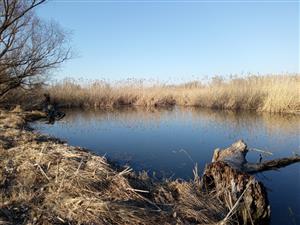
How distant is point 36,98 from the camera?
817 inches

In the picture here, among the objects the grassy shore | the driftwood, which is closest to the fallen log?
the driftwood

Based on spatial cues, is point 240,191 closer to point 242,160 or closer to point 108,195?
point 108,195

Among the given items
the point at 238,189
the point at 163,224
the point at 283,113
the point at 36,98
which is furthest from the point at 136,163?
the point at 36,98

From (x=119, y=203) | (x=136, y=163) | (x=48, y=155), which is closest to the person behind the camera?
(x=119, y=203)

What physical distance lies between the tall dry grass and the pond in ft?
7.36

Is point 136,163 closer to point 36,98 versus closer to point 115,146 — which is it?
point 115,146

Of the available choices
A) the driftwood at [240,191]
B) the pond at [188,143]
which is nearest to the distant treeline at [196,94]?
the pond at [188,143]

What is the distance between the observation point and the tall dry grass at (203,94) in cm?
1598

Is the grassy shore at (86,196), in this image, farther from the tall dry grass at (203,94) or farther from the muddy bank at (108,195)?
the tall dry grass at (203,94)

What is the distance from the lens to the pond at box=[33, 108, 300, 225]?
538 centimetres

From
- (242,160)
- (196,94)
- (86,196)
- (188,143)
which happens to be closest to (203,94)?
(196,94)

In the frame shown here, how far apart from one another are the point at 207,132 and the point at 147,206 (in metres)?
7.40

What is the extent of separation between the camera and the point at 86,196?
3492 millimetres

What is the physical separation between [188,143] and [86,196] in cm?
577
